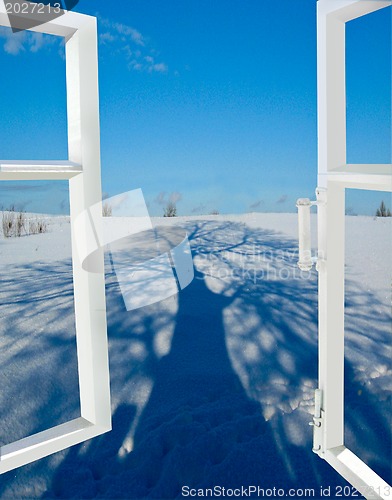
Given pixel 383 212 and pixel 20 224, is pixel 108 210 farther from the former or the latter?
pixel 383 212

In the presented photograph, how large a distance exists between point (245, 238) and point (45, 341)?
84.4 inches

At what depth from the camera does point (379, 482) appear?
156 centimetres

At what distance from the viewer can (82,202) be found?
167 cm

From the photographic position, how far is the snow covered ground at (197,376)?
188cm

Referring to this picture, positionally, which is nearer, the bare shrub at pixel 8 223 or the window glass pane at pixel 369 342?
the window glass pane at pixel 369 342

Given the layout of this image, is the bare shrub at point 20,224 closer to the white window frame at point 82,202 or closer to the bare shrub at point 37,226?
the bare shrub at point 37,226

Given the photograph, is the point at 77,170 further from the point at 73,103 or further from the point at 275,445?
the point at 275,445

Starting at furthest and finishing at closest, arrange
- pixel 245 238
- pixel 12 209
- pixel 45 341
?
pixel 245 238
pixel 12 209
pixel 45 341

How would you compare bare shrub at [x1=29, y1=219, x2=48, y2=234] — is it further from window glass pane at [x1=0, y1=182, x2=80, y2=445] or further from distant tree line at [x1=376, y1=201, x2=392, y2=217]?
distant tree line at [x1=376, y1=201, x2=392, y2=217]

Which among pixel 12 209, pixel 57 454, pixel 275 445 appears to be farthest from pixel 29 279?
pixel 275 445

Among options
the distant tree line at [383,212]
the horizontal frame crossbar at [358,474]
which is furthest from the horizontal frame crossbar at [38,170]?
the distant tree line at [383,212]

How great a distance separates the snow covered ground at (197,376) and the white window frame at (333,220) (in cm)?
24

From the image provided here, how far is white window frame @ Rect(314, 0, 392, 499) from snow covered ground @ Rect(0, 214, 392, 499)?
0.24 metres

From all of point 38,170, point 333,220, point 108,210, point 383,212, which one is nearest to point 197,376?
point 108,210
